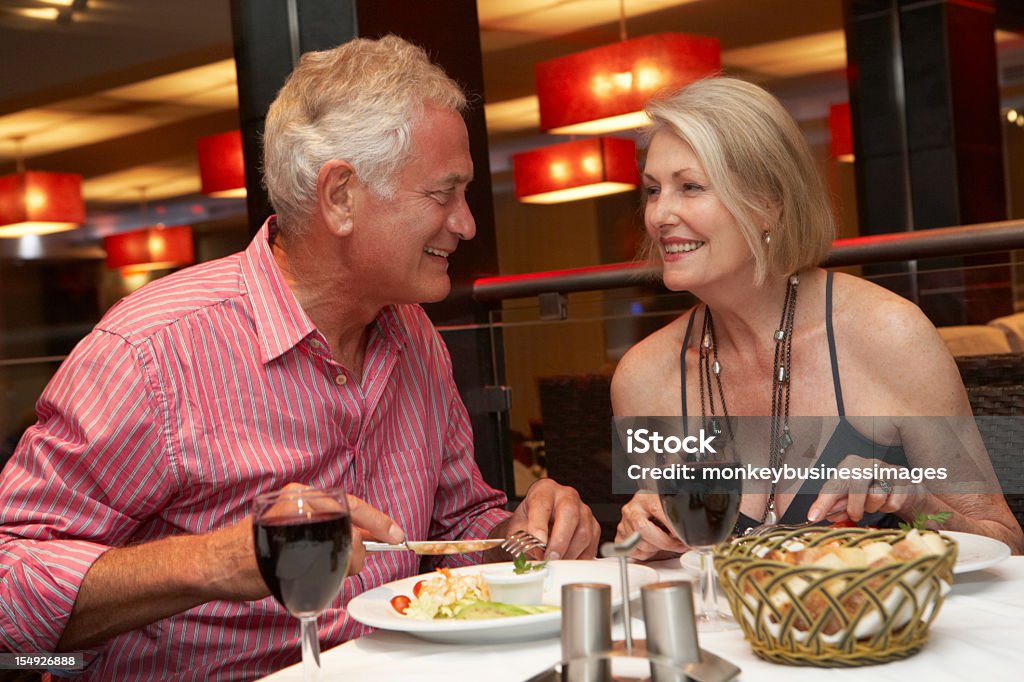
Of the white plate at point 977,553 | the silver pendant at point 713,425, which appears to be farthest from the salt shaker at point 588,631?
the silver pendant at point 713,425

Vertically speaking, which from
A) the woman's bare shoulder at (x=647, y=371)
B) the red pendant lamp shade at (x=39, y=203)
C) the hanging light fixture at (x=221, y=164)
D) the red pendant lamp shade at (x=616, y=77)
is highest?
the red pendant lamp shade at (x=616, y=77)

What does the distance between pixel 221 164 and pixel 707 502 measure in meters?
2.99

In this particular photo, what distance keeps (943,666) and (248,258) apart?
127cm

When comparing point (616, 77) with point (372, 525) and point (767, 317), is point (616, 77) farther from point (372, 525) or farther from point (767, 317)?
point (372, 525)

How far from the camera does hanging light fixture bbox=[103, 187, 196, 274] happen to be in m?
3.50

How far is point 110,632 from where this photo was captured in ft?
5.11

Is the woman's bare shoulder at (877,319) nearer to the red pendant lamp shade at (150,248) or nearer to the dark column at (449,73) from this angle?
the dark column at (449,73)

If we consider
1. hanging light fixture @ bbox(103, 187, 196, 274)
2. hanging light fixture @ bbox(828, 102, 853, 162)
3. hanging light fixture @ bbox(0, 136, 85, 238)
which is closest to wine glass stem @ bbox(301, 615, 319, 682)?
hanging light fixture @ bbox(0, 136, 85, 238)

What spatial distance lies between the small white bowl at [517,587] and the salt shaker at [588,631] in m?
0.32

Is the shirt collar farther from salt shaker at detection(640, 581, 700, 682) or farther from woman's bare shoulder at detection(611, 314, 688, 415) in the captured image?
salt shaker at detection(640, 581, 700, 682)

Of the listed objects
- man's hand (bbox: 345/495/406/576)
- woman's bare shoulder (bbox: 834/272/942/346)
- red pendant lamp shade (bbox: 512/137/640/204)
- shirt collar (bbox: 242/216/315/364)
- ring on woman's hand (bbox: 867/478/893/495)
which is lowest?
ring on woman's hand (bbox: 867/478/893/495)

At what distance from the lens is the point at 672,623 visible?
0.98 metres

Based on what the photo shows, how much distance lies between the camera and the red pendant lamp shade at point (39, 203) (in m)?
3.22

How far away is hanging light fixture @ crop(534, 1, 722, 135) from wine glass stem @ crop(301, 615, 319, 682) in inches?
179
